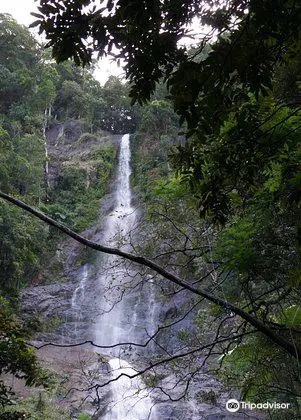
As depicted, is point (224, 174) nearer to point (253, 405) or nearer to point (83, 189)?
point (253, 405)

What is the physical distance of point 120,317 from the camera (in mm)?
16188

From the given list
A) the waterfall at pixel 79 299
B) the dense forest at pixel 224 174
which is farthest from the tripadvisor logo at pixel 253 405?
the waterfall at pixel 79 299

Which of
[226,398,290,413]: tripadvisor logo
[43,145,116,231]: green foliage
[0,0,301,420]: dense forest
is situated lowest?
[226,398,290,413]: tripadvisor logo

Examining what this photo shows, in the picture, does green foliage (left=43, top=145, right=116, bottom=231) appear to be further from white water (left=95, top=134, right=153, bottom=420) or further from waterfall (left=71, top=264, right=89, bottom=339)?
waterfall (left=71, top=264, right=89, bottom=339)

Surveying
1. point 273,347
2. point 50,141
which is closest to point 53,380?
point 273,347

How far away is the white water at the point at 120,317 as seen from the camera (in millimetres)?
6634

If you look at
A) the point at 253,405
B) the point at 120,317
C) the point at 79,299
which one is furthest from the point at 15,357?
the point at 79,299

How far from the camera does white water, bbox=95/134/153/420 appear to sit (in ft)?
21.8

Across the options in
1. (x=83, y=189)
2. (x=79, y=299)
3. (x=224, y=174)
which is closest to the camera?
(x=224, y=174)

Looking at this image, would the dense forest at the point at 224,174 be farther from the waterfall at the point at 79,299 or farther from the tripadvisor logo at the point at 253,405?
the waterfall at the point at 79,299

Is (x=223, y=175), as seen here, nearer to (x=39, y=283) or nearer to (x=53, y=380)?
(x=53, y=380)

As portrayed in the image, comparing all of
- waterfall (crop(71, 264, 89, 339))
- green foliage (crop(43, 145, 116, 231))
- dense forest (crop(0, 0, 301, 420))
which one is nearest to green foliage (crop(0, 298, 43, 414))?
dense forest (crop(0, 0, 301, 420))

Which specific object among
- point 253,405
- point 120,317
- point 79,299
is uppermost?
point 79,299

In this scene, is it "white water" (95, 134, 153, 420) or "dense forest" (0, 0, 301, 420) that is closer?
"dense forest" (0, 0, 301, 420)
